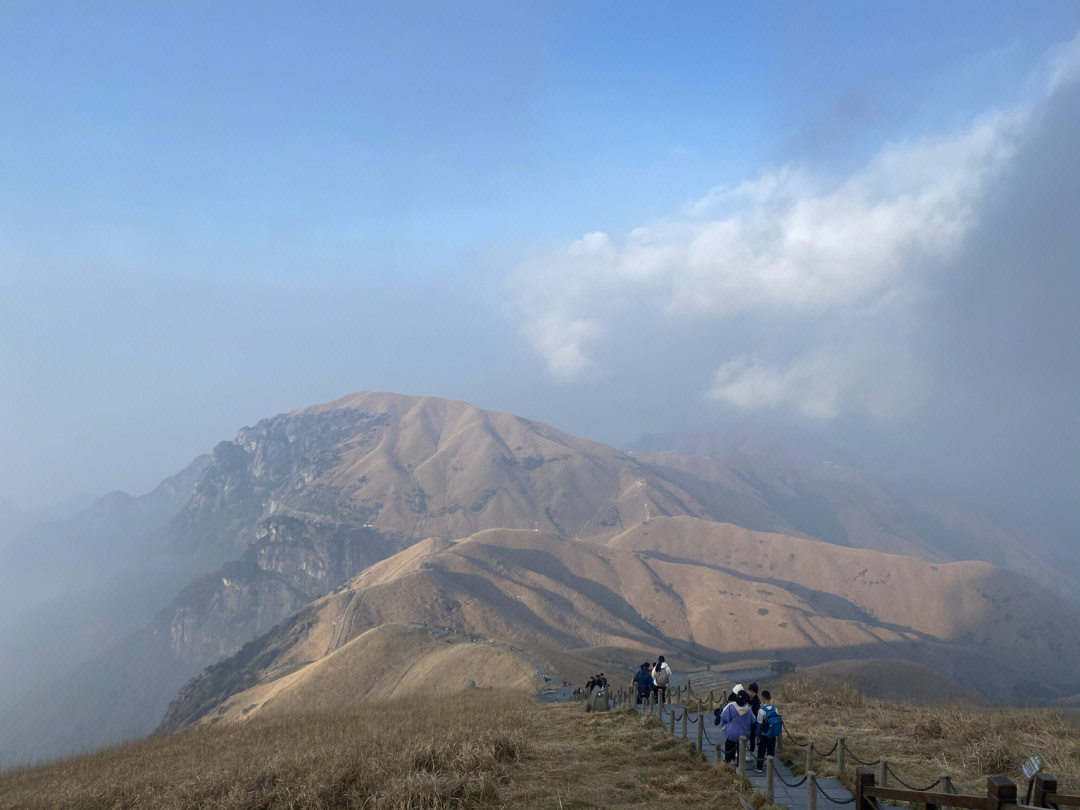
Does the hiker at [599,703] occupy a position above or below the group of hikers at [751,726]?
below

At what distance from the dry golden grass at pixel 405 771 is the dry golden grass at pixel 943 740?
3613mm

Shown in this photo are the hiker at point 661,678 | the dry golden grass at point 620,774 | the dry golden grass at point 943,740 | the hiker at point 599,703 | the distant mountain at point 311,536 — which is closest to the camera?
the dry golden grass at point 620,774

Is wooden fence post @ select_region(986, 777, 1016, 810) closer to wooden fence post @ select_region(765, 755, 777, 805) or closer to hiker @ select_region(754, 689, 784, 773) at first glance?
wooden fence post @ select_region(765, 755, 777, 805)

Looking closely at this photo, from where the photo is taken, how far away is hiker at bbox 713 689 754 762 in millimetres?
13039

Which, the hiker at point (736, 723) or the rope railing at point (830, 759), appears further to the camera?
the hiker at point (736, 723)

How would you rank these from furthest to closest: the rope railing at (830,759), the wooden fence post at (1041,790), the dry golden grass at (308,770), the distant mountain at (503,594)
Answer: the distant mountain at (503,594) → the dry golden grass at (308,770) → the rope railing at (830,759) → the wooden fence post at (1041,790)

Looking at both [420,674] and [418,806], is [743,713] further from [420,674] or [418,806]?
[420,674]

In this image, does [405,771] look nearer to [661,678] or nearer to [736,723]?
[736,723]

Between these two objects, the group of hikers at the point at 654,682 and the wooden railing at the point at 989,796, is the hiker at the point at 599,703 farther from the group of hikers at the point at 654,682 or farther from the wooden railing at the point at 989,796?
the wooden railing at the point at 989,796

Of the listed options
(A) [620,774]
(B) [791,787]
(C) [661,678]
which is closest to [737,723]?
(B) [791,787]

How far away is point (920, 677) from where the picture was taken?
53.2 m

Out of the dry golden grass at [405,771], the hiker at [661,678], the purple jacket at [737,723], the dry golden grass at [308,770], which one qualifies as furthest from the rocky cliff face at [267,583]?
the purple jacket at [737,723]

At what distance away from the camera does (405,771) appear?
41.7 ft

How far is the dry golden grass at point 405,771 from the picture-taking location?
38.5 feet
